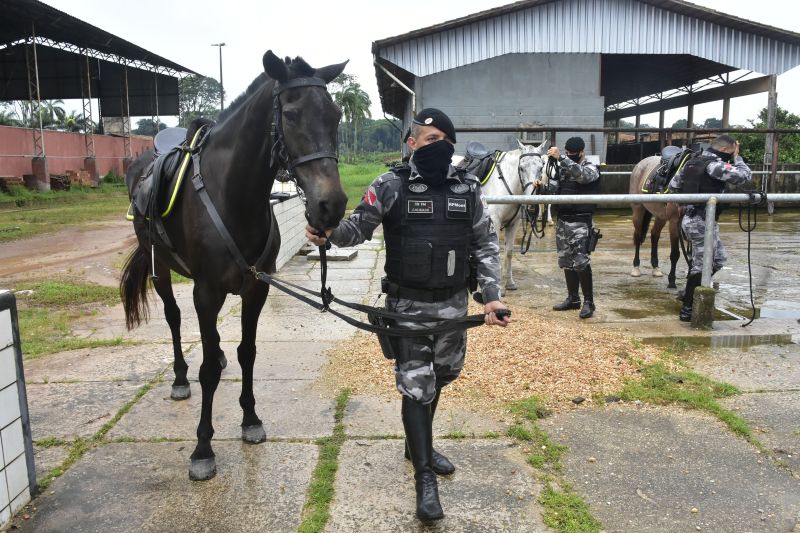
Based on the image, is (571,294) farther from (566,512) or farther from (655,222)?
(566,512)

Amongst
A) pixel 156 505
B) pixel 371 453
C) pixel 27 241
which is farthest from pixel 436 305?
pixel 27 241

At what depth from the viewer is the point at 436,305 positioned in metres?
2.95

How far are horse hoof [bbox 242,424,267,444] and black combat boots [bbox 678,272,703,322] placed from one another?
4.39 m

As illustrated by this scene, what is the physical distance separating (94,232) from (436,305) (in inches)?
519

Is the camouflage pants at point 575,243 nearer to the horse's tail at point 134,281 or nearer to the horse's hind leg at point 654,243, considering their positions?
the horse's hind leg at point 654,243

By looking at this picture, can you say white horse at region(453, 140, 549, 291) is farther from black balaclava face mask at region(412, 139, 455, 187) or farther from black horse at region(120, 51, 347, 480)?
black balaclava face mask at region(412, 139, 455, 187)

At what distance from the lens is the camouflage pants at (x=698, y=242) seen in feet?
19.8

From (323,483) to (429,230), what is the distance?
1416 millimetres

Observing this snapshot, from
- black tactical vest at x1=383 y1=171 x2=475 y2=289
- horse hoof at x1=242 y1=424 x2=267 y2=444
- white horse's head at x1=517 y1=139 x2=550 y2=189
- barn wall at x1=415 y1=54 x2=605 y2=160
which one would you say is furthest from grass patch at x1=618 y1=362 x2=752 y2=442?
barn wall at x1=415 y1=54 x2=605 y2=160

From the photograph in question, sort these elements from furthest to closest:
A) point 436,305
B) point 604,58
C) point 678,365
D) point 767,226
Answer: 1. point 604,58
2. point 767,226
3. point 678,365
4. point 436,305

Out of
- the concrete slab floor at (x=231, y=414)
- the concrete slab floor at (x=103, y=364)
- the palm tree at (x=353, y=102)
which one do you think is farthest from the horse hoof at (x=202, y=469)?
the palm tree at (x=353, y=102)

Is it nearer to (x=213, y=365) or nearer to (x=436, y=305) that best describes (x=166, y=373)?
(x=213, y=365)

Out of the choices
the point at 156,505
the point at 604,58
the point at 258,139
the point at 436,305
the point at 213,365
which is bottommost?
the point at 156,505

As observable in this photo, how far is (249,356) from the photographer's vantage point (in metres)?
3.72
